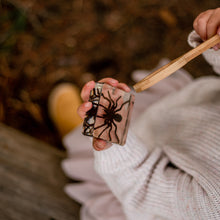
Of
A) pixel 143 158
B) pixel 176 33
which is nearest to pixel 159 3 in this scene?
pixel 176 33

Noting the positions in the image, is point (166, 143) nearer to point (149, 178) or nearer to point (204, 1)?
point (149, 178)

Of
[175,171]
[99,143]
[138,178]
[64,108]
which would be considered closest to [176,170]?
[175,171]

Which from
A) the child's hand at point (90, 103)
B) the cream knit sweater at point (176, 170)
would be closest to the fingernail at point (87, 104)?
the child's hand at point (90, 103)

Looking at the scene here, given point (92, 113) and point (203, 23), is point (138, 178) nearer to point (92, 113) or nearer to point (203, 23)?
point (92, 113)

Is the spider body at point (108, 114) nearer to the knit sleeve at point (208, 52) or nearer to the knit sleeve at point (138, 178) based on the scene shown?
the knit sleeve at point (138, 178)

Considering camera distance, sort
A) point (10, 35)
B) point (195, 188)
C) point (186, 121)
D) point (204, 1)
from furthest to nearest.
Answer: point (204, 1) → point (10, 35) → point (186, 121) → point (195, 188)
